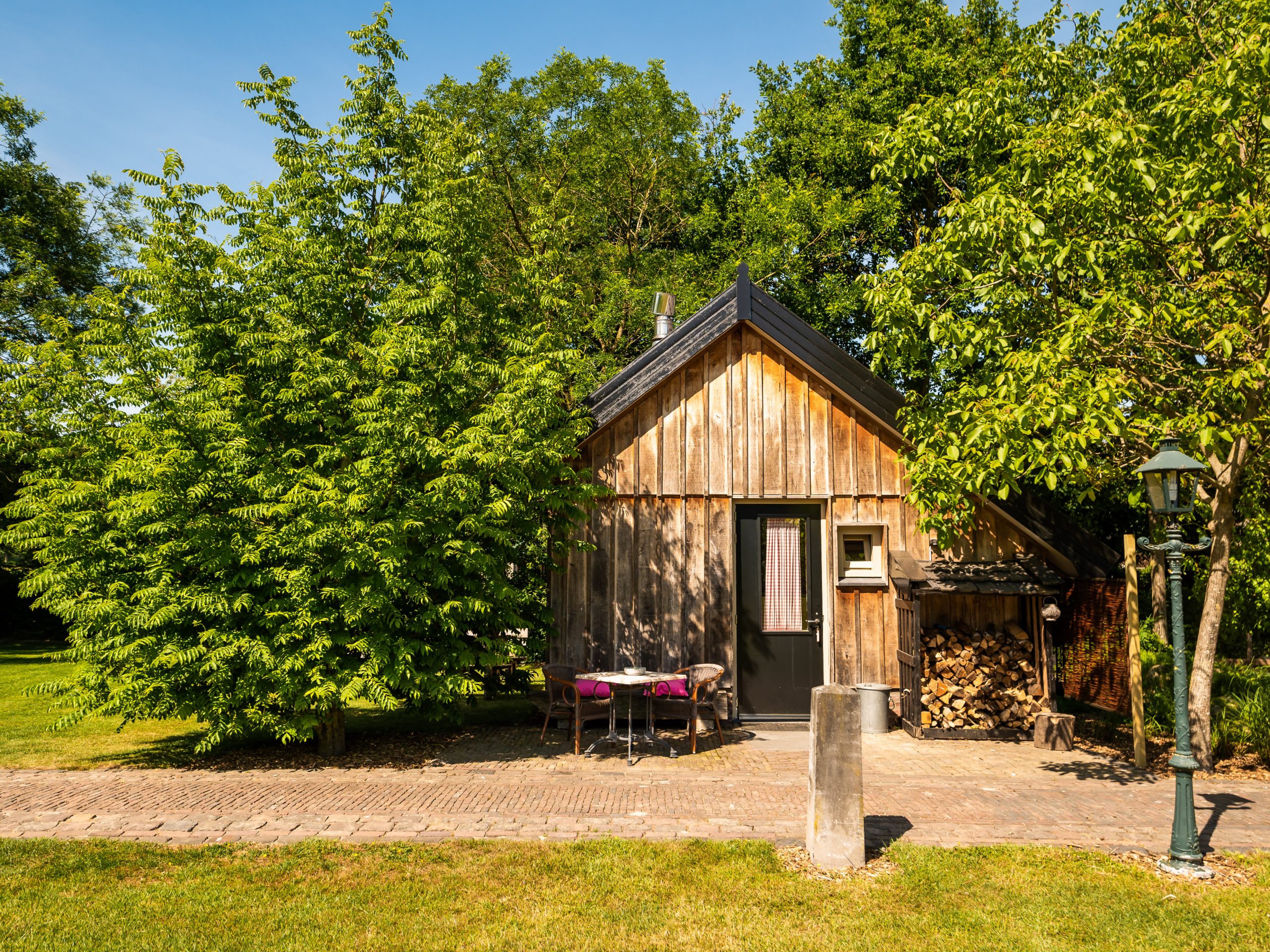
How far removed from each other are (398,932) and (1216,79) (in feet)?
29.7

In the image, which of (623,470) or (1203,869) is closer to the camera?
(1203,869)

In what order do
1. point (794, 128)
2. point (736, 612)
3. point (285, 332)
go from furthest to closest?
point (794, 128), point (736, 612), point (285, 332)

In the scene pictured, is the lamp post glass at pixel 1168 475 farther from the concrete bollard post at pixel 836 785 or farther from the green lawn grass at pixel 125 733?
the green lawn grass at pixel 125 733

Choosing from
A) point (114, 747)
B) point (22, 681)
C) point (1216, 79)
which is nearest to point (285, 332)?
point (114, 747)

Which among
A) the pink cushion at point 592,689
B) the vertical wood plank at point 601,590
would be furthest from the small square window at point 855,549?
the pink cushion at point 592,689

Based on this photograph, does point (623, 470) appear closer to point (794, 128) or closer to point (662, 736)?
point (662, 736)

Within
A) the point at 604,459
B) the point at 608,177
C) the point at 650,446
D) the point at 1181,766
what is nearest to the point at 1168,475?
the point at 1181,766

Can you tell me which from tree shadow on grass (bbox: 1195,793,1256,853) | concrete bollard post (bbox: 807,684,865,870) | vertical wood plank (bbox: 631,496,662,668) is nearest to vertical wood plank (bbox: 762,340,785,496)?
vertical wood plank (bbox: 631,496,662,668)

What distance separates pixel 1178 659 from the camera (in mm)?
5992

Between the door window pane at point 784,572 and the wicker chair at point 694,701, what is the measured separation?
1.11 m

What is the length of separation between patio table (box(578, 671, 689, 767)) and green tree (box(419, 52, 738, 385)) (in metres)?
11.3

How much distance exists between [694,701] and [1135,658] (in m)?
4.74

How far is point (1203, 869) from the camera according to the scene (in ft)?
18.5

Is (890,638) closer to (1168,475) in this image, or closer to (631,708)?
(631,708)
